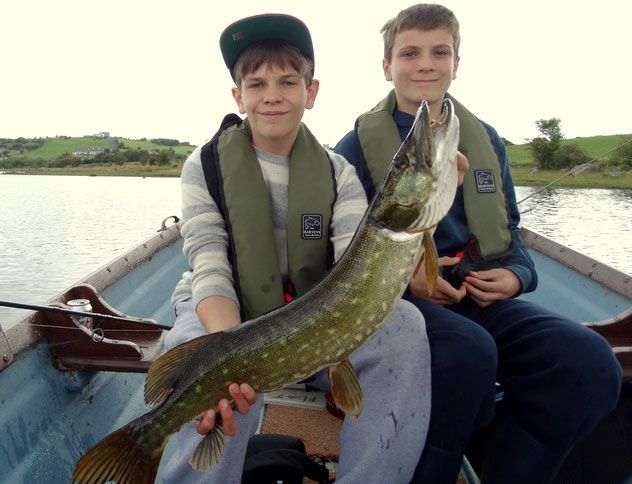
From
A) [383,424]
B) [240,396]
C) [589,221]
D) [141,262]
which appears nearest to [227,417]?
[240,396]

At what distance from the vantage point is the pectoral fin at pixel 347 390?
1.75 meters

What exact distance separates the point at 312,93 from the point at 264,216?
0.88 meters

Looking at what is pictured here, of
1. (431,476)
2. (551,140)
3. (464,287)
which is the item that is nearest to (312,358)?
(431,476)

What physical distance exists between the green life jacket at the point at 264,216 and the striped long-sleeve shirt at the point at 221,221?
54mm

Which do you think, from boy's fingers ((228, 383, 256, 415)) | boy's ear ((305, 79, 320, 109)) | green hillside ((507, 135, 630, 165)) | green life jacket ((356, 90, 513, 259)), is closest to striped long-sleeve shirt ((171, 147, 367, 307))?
green life jacket ((356, 90, 513, 259))

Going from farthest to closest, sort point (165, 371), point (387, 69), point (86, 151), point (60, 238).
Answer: point (86, 151) < point (60, 238) < point (387, 69) < point (165, 371)

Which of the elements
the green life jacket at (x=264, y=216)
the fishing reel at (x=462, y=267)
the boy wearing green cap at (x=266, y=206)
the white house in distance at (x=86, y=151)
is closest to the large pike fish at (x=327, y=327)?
the boy wearing green cap at (x=266, y=206)

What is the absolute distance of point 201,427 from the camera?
5.74 feet

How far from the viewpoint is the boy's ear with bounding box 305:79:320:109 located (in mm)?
2725

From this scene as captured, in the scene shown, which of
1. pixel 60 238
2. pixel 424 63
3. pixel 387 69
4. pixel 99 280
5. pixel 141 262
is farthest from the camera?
pixel 60 238

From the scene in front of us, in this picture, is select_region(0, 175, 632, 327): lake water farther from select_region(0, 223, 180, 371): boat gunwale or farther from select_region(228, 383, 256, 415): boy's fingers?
select_region(228, 383, 256, 415): boy's fingers

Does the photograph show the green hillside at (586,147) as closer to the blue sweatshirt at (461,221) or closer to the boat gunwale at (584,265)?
the boat gunwale at (584,265)

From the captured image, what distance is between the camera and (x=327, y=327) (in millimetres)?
1731

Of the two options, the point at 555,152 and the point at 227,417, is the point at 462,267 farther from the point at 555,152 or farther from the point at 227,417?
the point at 555,152
